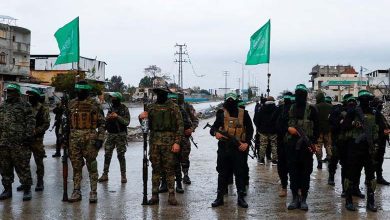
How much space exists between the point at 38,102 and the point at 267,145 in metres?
5.95

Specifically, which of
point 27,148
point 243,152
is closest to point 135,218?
point 243,152

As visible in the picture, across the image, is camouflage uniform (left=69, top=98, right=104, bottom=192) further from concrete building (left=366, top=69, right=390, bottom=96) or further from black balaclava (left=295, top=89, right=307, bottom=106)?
concrete building (left=366, top=69, right=390, bottom=96)

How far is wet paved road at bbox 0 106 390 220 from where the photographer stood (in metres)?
6.88

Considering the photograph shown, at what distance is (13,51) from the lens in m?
60.8

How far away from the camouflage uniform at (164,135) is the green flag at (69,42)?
12.1ft

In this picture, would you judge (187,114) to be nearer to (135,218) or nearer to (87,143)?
(87,143)

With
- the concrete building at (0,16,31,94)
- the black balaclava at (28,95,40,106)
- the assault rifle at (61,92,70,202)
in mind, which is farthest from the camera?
the concrete building at (0,16,31,94)

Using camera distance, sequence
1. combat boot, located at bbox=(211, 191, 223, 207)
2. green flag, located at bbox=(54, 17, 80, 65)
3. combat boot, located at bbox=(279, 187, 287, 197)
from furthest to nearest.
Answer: green flag, located at bbox=(54, 17, 80, 65) → combat boot, located at bbox=(279, 187, 287, 197) → combat boot, located at bbox=(211, 191, 223, 207)

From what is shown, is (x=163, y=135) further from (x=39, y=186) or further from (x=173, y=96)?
(x=39, y=186)

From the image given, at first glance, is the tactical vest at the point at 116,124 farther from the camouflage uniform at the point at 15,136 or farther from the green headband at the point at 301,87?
the green headband at the point at 301,87

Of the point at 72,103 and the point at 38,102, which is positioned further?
the point at 38,102

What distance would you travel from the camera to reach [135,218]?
6.69 meters

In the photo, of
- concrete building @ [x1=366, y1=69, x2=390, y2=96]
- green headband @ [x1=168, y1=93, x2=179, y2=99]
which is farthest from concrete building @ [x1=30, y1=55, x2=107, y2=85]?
green headband @ [x1=168, y1=93, x2=179, y2=99]

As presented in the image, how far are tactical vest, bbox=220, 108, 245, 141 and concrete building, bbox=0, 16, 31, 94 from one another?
5067cm
